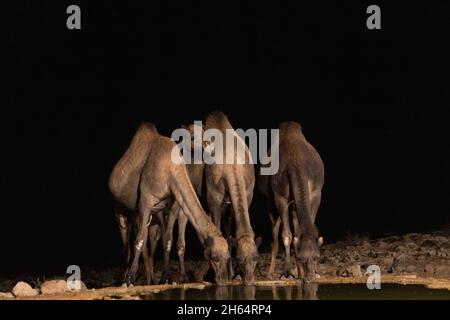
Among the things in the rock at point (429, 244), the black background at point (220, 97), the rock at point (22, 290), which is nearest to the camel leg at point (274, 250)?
the rock at point (429, 244)

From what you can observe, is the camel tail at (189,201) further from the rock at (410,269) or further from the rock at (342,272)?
the rock at (410,269)

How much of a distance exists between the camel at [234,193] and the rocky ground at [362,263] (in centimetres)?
153

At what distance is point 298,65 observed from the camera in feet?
122

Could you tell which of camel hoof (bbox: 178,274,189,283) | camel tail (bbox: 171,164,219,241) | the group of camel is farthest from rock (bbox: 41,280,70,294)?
camel hoof (bbox: 178,274,189,283)

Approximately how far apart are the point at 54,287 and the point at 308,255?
144 inches

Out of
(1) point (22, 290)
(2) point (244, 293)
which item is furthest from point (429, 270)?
(1) point (22, 290)

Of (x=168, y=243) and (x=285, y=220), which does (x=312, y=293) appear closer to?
(x=285, y=220)

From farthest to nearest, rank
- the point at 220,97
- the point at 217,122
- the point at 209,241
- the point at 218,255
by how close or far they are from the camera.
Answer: the point at 220,97 → the point at 217,122 → the point at 209,241 → the point at 218,255

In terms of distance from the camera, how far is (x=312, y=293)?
13.7m

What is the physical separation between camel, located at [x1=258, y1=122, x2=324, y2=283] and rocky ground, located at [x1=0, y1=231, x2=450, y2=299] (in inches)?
33.7

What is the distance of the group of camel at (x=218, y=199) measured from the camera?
49.9 feet
